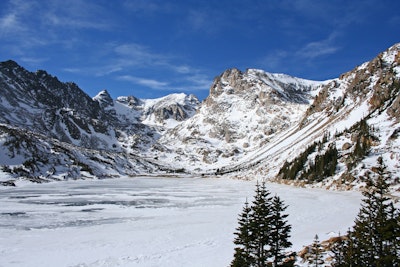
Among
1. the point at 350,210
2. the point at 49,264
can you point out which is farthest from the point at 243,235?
the point at 350,210

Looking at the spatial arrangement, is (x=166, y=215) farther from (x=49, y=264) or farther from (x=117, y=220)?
(x=49, y=264)

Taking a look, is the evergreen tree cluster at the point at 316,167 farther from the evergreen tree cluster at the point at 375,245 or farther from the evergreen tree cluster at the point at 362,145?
the evergreen tree cluster at the point at 375,245

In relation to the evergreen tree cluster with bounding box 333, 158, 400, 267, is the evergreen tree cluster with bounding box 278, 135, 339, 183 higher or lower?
higher

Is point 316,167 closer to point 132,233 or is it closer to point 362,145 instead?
point 362,145

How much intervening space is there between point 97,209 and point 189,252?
2296 centimetres

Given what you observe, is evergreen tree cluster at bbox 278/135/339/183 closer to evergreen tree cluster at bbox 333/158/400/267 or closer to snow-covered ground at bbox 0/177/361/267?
snow-covered ground at bbox 0/177/361/267

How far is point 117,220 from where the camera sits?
32.7 meters

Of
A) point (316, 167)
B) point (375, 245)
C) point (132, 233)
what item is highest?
point (316, 167)

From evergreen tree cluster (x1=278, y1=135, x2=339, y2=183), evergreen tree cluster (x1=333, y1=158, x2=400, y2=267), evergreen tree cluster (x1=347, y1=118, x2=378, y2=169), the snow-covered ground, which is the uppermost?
evergreen tree cluster (x1=347, y1=118, x2=378, y2=169)

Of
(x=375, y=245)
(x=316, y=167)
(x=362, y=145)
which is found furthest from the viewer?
(x=316, y=167)

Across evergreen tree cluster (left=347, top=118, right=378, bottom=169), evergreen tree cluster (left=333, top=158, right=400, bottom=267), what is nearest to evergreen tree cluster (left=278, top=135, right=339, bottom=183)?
evergreen tree cluster (left=347, top=118, right=378, bottom=169)

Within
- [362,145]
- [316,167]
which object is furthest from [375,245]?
[316,167]

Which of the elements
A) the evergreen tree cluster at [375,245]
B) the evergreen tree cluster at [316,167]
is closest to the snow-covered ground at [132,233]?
the evergreen tree cluster at [375,245]

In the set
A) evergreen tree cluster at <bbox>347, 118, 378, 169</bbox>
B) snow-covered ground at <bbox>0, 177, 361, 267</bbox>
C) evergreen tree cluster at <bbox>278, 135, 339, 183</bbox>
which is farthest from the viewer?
evergreen tree cluster at <bbox>278, 135, 339, 183</bbox>
